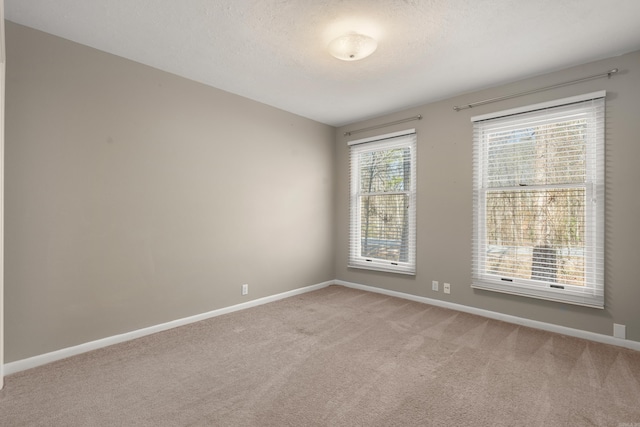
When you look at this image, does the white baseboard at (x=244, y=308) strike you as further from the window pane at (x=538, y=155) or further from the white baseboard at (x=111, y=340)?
the window pane at (x=538, y=155)

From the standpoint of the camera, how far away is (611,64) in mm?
2850

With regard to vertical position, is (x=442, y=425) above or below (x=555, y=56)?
below

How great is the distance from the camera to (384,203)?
460 centimetres

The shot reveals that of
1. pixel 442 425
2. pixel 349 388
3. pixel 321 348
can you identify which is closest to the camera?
pixel 442 425

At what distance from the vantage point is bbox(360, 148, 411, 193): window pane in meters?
4.38

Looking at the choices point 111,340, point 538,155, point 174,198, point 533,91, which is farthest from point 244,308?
point 533,91

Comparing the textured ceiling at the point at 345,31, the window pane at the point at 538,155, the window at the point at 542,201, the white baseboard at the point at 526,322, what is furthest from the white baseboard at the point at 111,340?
the window pane at the point at 538,155

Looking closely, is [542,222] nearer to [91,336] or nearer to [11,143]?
[91,336]

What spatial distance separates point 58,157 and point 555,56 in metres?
4.46

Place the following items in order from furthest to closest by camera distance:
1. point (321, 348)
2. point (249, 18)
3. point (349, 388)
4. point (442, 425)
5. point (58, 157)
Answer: point (321, 348) < point (58, 157) < point (249, 18) < point (349, 388) < point (442, 425)

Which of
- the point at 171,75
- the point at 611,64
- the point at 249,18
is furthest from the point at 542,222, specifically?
the point at 171,75

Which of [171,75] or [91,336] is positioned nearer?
[91,336]

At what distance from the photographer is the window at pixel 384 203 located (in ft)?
14.1

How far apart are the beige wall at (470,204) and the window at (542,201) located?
0.29 ft
